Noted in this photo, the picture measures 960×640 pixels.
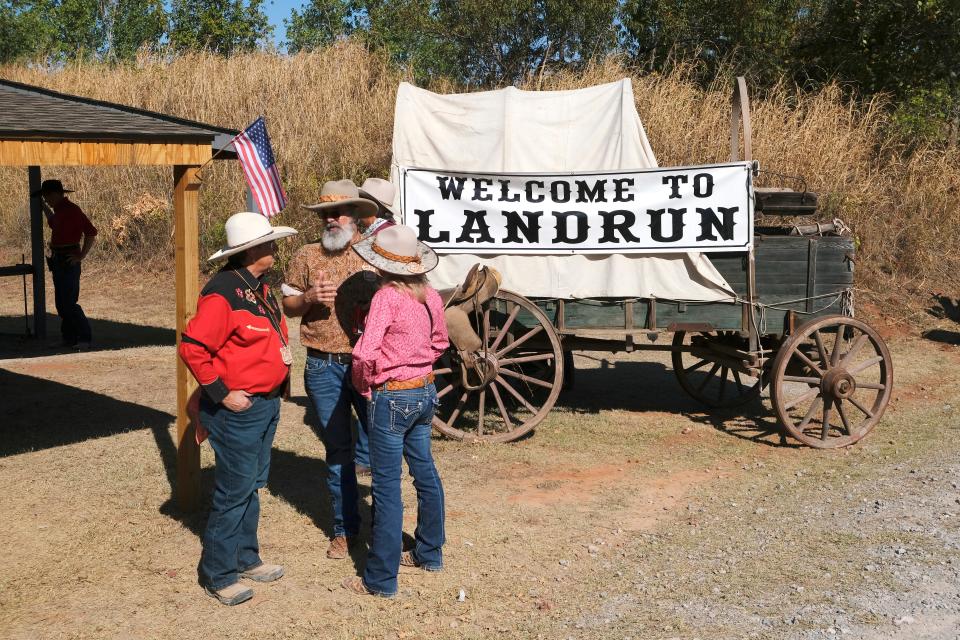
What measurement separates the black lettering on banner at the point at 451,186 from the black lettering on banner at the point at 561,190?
71cm

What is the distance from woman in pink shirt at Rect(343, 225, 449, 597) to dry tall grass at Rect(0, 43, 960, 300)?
10.9 m

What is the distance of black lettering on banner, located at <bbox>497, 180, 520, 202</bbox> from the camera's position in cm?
767

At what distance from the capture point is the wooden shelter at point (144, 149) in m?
5.36

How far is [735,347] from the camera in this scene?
8.12m

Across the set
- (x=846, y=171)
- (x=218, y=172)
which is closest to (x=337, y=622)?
(x=846, y=171)

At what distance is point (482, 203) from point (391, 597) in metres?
3.77

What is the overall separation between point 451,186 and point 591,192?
111 centimetres

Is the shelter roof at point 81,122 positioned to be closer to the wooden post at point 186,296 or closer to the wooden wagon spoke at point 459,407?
the wooden post at point 186,296

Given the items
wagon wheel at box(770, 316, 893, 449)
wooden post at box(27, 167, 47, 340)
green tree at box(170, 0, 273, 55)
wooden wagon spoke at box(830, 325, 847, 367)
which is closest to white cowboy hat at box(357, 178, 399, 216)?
wagon wheel at box(770, 316, 893, 449)

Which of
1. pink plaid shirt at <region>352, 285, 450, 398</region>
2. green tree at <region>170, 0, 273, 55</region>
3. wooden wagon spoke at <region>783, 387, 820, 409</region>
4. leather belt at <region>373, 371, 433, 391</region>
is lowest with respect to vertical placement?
wooden wagon spoke at <region>783, 387, 820, 409</region>

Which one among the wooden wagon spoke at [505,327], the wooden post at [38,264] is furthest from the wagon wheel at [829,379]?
the wooden post at [38,264]

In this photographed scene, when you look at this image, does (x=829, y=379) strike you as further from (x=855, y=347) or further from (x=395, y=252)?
(x=395, y=252)

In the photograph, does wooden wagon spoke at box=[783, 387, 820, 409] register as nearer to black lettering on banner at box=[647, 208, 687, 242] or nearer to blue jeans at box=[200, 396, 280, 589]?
black lettering on banner at box=[647, 208, 687, 242]

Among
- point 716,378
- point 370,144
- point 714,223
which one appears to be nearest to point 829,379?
point 714,223
